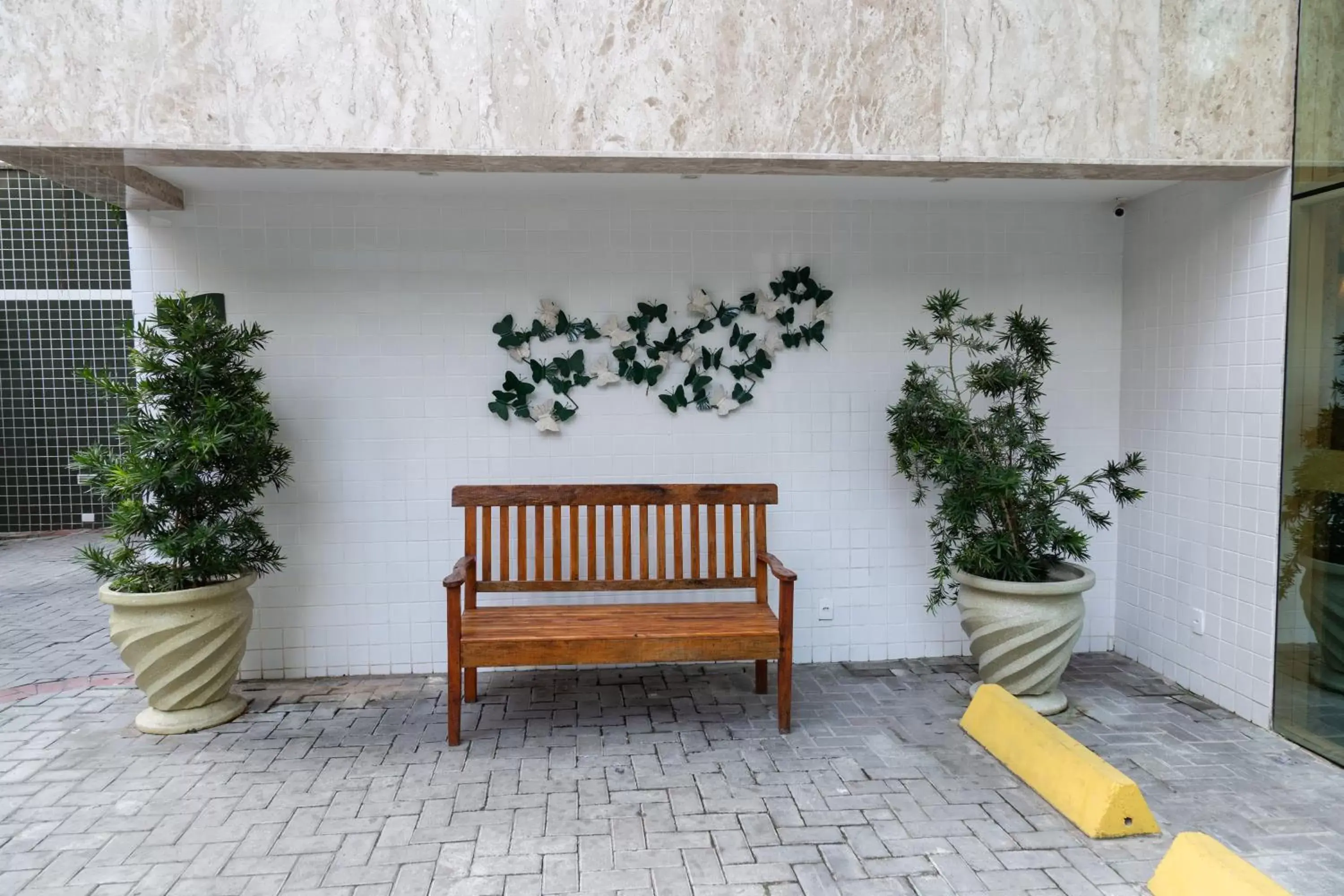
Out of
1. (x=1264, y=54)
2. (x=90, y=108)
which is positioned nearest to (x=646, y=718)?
(x=90, y=108)

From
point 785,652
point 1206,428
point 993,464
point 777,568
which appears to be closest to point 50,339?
point 777,568

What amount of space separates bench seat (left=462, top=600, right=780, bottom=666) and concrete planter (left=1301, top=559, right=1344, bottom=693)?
2164 millimetres

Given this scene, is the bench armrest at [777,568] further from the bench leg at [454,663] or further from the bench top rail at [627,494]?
the bench leg at [454,663]

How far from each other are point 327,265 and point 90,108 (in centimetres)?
132

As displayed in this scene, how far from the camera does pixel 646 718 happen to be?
404 cm

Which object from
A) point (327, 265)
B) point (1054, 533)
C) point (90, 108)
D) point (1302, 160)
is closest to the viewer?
point (90, 108)

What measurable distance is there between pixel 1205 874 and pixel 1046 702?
1.58 metres

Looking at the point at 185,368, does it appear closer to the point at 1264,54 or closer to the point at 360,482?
the point at 360,482

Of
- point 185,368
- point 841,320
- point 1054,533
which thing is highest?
point 841,320

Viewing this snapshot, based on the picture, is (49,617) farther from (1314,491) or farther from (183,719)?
(1314,491)

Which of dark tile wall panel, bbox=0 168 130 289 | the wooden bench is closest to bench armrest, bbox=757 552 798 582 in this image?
the wooden bench

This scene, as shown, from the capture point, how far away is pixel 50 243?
877 cm

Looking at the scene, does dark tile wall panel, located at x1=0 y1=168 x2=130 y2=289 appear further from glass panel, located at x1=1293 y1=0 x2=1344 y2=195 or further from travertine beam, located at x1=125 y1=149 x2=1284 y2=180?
glass panel, located at x1=1293 y1=0 x2=1344 y2=195

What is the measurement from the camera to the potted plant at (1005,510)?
395 centimetres
